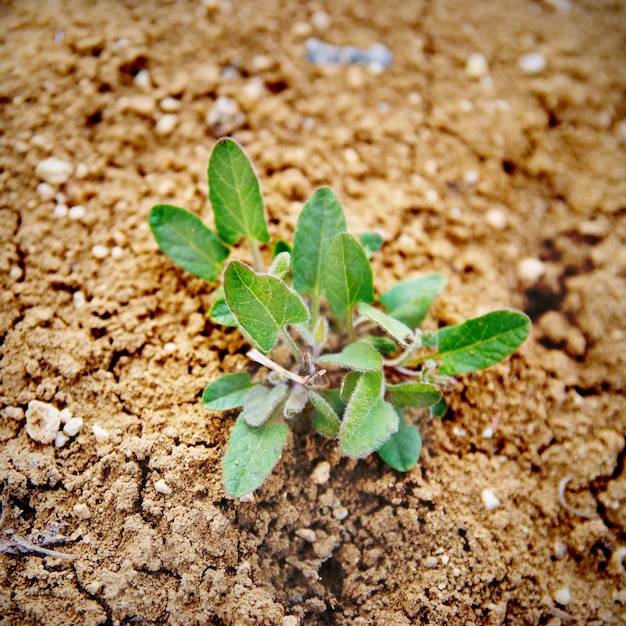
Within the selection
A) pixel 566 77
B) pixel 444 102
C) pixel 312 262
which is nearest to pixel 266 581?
pixel 312 262

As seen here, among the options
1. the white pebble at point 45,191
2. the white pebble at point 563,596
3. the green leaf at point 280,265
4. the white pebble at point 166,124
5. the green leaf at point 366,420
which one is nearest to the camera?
the green leaf at point 366,420

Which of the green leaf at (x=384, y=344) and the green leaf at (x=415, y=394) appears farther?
the green leaf at (x=384, y=344)

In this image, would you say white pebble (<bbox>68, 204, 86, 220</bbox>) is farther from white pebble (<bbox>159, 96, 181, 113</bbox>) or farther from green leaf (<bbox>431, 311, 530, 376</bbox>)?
green leaf (<bbox>431, 311, 530, 376</bbox>)

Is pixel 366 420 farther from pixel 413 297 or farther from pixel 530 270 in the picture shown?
pixel 530 270

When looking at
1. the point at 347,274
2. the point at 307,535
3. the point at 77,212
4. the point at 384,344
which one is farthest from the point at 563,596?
the point at 77,212

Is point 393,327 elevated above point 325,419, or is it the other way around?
point 393,327

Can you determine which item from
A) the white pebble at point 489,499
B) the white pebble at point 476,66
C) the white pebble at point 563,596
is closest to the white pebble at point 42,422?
the white pebble at point 489,499

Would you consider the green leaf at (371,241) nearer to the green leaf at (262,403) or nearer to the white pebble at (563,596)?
the green leaf at (262,403)
